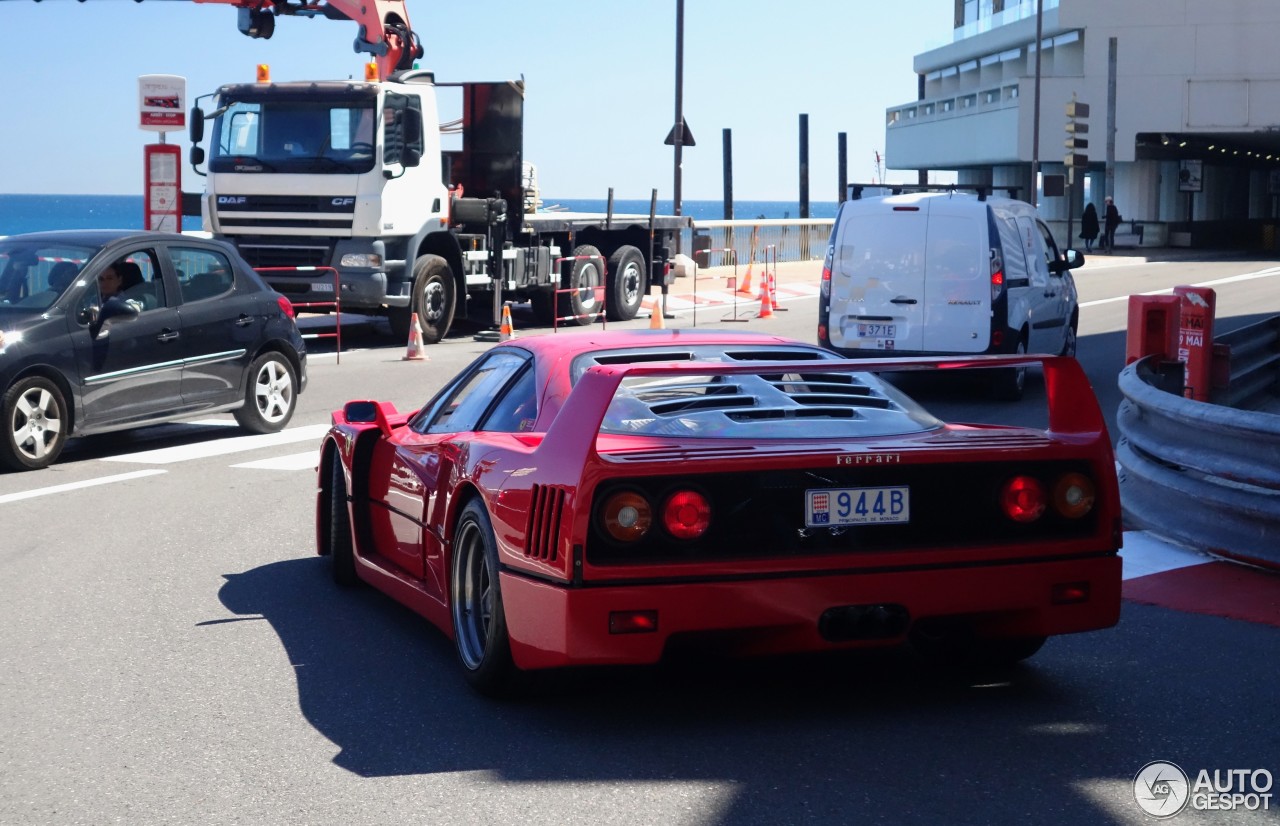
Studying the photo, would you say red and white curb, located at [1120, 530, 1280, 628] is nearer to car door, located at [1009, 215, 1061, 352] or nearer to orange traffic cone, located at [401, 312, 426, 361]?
car door, located at [1009, 215, 1061, 352]

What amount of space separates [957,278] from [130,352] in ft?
23.5

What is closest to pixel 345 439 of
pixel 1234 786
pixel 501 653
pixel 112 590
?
pixel 112 590

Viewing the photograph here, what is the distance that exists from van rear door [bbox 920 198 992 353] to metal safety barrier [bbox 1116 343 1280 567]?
519 centimetres

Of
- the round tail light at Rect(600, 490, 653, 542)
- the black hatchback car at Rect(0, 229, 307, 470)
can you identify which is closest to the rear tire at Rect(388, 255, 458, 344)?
the black hatchback car at Rect(0, 229, 307, 470)

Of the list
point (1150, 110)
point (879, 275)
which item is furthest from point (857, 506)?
point (1150, 110)

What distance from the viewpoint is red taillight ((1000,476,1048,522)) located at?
17.4 feet

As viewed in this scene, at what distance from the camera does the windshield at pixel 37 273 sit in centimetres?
1156

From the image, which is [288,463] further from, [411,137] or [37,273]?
[411,137]

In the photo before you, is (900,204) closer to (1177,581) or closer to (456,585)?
(1177,581)

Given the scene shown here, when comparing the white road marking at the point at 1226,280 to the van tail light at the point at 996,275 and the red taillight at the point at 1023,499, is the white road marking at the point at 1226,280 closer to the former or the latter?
the van tail light at the point at 996,275

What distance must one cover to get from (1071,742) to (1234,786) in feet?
1.78

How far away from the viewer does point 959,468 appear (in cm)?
523

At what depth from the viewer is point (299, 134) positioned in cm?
2000

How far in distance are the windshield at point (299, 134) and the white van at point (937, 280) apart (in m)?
7.16
